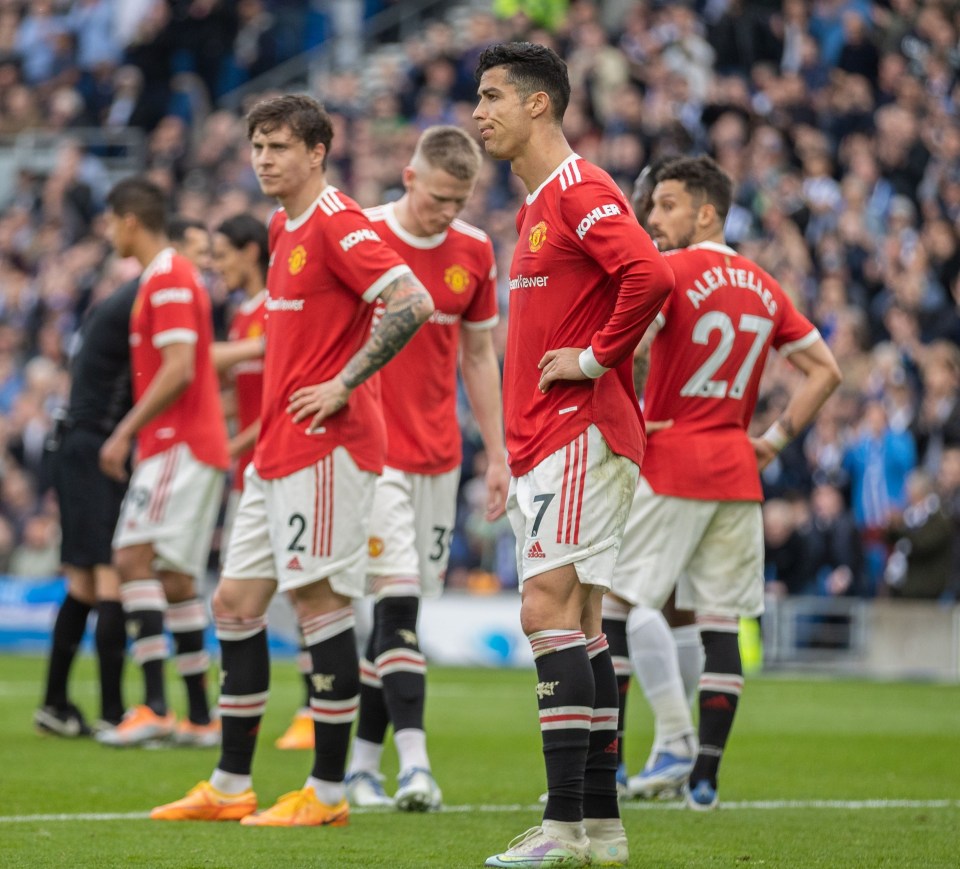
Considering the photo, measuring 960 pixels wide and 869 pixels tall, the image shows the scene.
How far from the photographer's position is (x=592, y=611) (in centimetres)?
574

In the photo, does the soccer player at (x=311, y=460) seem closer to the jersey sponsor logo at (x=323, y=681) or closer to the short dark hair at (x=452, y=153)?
the jersey sponsor logo at (x=323, y=681)

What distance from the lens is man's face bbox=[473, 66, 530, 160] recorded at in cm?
567

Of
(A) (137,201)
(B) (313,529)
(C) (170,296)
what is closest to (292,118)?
(B) (313,529)

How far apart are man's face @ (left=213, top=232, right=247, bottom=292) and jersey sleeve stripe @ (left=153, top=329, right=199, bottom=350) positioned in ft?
2.52

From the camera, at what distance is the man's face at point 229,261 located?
9.70m

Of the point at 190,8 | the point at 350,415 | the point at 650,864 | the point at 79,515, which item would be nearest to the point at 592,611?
the point at 650,864

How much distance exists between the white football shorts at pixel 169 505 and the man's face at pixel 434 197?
7.75ft

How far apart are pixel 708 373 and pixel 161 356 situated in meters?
3.24

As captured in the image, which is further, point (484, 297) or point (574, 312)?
point (484, 297)

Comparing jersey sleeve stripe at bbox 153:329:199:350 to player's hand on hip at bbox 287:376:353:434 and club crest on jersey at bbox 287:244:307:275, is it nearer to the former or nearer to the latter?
club crest on jersey at bbox 287:244:307:275

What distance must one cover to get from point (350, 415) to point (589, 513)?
4.19 feet

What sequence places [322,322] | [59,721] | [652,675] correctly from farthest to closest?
[59,721], [652,675], [322,322]

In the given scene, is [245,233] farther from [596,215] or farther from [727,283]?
[596,215]

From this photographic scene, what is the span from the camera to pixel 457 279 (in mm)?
7637
